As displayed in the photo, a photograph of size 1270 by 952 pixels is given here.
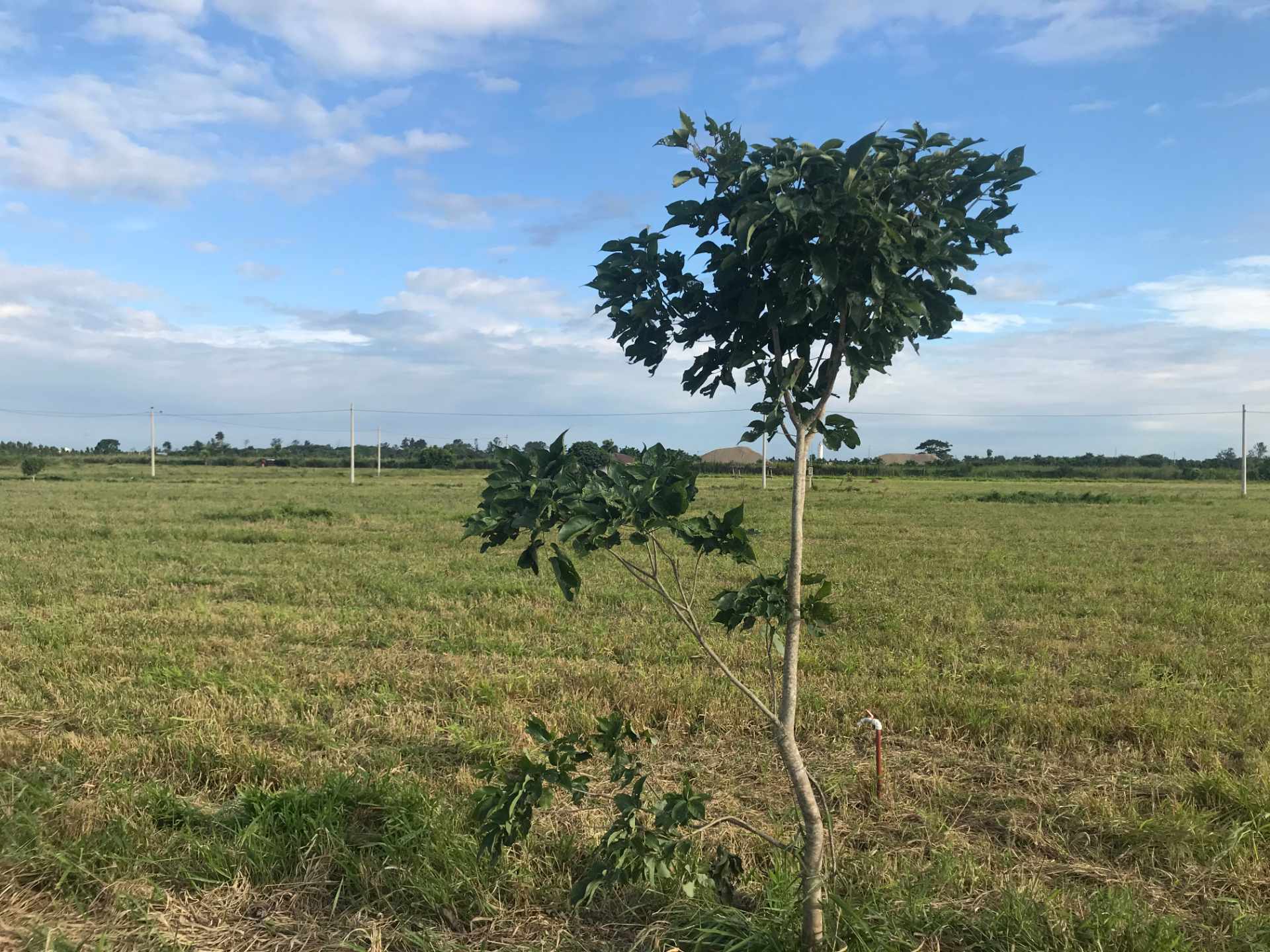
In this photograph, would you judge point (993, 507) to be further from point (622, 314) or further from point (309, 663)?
point (622, 314)

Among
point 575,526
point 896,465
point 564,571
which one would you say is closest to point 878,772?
point 564,571

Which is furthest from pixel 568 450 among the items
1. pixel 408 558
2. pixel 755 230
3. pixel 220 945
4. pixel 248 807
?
pixel 408 558

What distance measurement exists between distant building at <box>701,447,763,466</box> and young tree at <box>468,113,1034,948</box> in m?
53.4

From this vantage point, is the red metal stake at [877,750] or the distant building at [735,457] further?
the distant building at [735,457]

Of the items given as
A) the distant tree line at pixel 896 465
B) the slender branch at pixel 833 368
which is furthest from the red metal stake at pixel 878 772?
the distant tree line at pixel 896 465

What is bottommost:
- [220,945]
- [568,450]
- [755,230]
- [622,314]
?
[220,945]

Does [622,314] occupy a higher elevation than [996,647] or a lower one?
higher

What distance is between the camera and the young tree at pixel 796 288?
257cm

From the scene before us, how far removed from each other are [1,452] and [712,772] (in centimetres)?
9003

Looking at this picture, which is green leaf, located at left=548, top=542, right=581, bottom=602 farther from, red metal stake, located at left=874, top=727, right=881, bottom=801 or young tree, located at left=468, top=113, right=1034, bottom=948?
red metal stake, located at left=874, top=727, right=881, bottom=801

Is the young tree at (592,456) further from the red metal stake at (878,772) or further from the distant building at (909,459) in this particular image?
the distant building at (909,459)

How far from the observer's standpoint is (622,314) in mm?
2980

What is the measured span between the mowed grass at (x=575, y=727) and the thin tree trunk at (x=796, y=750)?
0.11 m

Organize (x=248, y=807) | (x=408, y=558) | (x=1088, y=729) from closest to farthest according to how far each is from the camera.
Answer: (x=248, y=807)
(x=1088, y=729)
(x=408, y=558)
